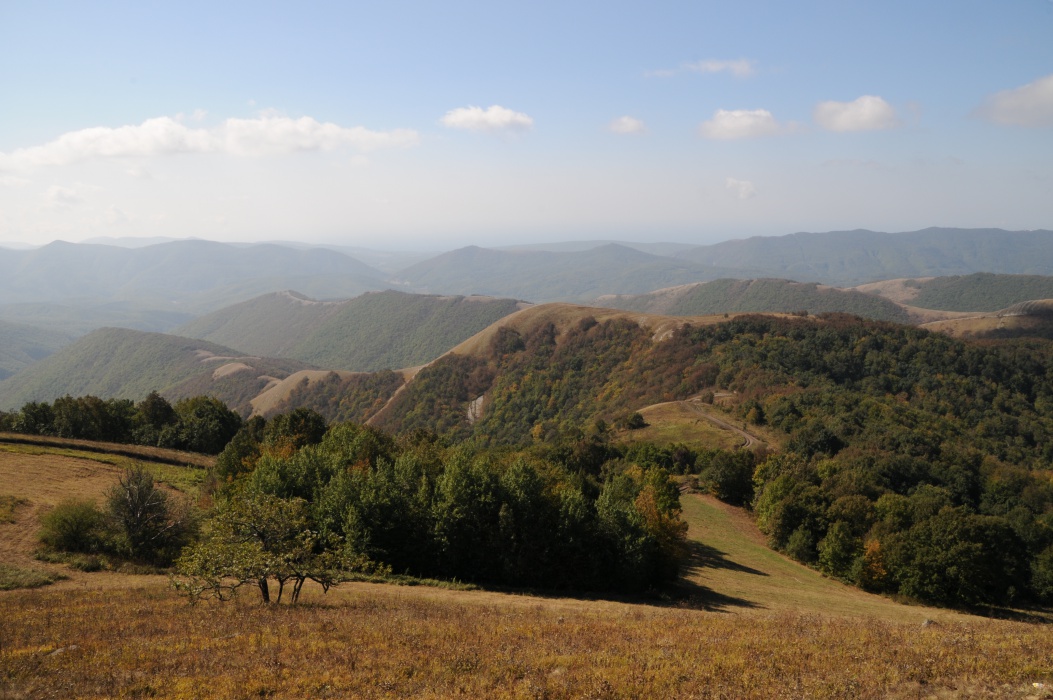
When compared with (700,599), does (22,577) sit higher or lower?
higher

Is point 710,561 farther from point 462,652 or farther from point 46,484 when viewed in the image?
point 46,484

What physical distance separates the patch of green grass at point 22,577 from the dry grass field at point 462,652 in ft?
4.16

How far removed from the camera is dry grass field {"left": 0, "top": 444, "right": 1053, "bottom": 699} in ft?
47.5

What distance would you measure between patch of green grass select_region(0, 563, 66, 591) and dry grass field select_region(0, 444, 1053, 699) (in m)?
1.27

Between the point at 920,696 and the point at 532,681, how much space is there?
9.71m

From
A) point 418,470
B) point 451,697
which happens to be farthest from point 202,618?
point 418,470

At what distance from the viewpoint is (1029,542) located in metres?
53.4

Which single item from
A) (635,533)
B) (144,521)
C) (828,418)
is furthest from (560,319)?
(144,521)

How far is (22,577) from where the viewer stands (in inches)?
1079

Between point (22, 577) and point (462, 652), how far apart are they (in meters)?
24.8

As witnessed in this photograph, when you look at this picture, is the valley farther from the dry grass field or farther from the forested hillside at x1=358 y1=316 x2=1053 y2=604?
the forested hillside at x1=358 y1=316 x2=1053 y2=604

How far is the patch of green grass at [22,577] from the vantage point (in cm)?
2640

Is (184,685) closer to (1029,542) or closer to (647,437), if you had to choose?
→ (1029,542)

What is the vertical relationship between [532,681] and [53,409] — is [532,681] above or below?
above
